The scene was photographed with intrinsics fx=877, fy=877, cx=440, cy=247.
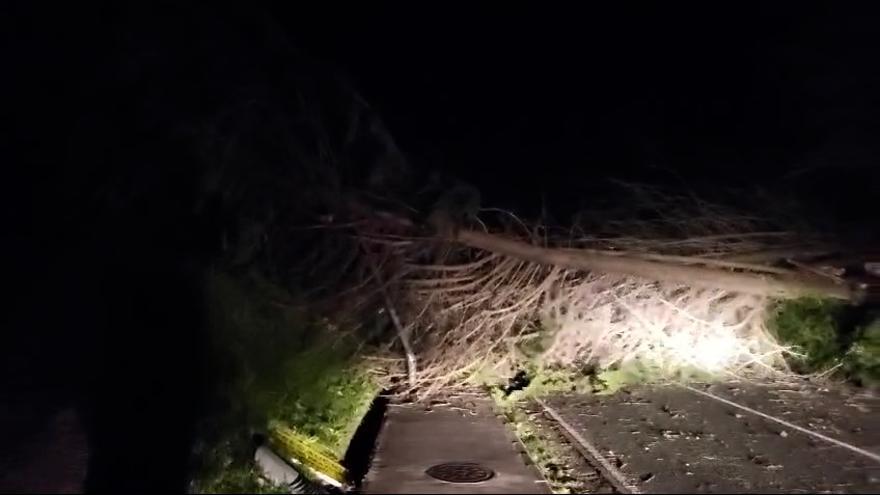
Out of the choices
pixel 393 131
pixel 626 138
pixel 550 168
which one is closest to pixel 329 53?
pixel 393 131

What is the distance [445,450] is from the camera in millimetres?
5492

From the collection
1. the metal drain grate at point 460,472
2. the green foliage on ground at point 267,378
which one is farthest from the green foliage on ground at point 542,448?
the green foliage on ground at point 267,378

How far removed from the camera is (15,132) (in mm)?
10930

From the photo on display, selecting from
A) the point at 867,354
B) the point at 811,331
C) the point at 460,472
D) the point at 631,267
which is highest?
the point at 631,267

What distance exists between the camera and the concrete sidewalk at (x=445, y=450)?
4754 millimetres

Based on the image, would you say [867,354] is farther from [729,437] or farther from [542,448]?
[542,448]

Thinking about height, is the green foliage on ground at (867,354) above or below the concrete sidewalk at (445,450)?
above

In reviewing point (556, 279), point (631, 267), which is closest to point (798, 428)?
point (631, 267)

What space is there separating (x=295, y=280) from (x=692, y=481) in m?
3.70

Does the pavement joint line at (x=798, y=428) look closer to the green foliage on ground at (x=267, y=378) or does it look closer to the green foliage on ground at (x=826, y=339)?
the green foliage on ground at (x=826, y=339)

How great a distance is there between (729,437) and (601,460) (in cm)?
114

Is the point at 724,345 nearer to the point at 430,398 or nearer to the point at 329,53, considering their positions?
the point at 430,398

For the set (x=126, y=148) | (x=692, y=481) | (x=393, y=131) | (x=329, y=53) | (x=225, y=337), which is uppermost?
(x=329, y=53)

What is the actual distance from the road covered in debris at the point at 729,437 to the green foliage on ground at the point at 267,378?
1.64 meters
